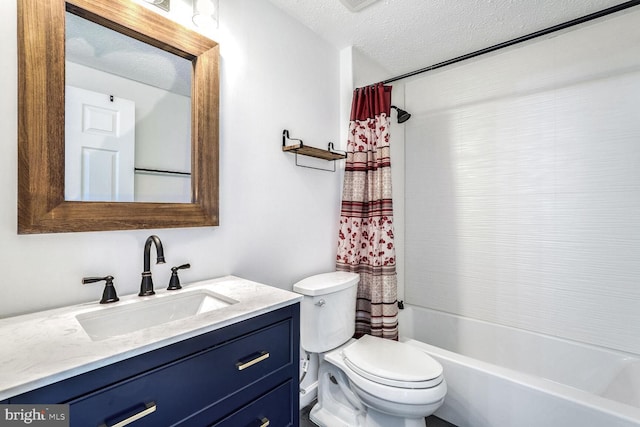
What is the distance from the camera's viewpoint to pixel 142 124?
1172mm

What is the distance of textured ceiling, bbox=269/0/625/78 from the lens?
162 cm

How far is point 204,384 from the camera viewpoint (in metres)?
0.82

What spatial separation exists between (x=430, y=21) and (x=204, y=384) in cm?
214

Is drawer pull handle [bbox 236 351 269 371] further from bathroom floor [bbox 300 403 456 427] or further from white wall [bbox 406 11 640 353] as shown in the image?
white wall [bbox 406 11 640 353]

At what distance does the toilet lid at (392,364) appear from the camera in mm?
1299

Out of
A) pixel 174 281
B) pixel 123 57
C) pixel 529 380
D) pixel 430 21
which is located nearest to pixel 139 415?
pixel 174 281

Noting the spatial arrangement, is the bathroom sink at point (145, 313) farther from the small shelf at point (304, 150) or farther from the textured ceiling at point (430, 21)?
the textured ceiling at point (430, 21)

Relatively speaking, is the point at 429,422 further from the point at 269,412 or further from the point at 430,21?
the point at 430,21

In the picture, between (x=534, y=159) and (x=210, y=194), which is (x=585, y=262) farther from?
(x=210, y=194)

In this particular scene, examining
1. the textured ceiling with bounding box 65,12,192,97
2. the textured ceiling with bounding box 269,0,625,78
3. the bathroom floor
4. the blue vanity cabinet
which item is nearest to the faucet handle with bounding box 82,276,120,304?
the blue vanity cabinet

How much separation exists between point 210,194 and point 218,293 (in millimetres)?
443

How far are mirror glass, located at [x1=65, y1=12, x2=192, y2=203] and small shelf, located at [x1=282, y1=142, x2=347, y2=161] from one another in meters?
0.54

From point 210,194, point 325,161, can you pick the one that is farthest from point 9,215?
point 325,161

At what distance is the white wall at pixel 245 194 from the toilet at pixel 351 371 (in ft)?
0.87
